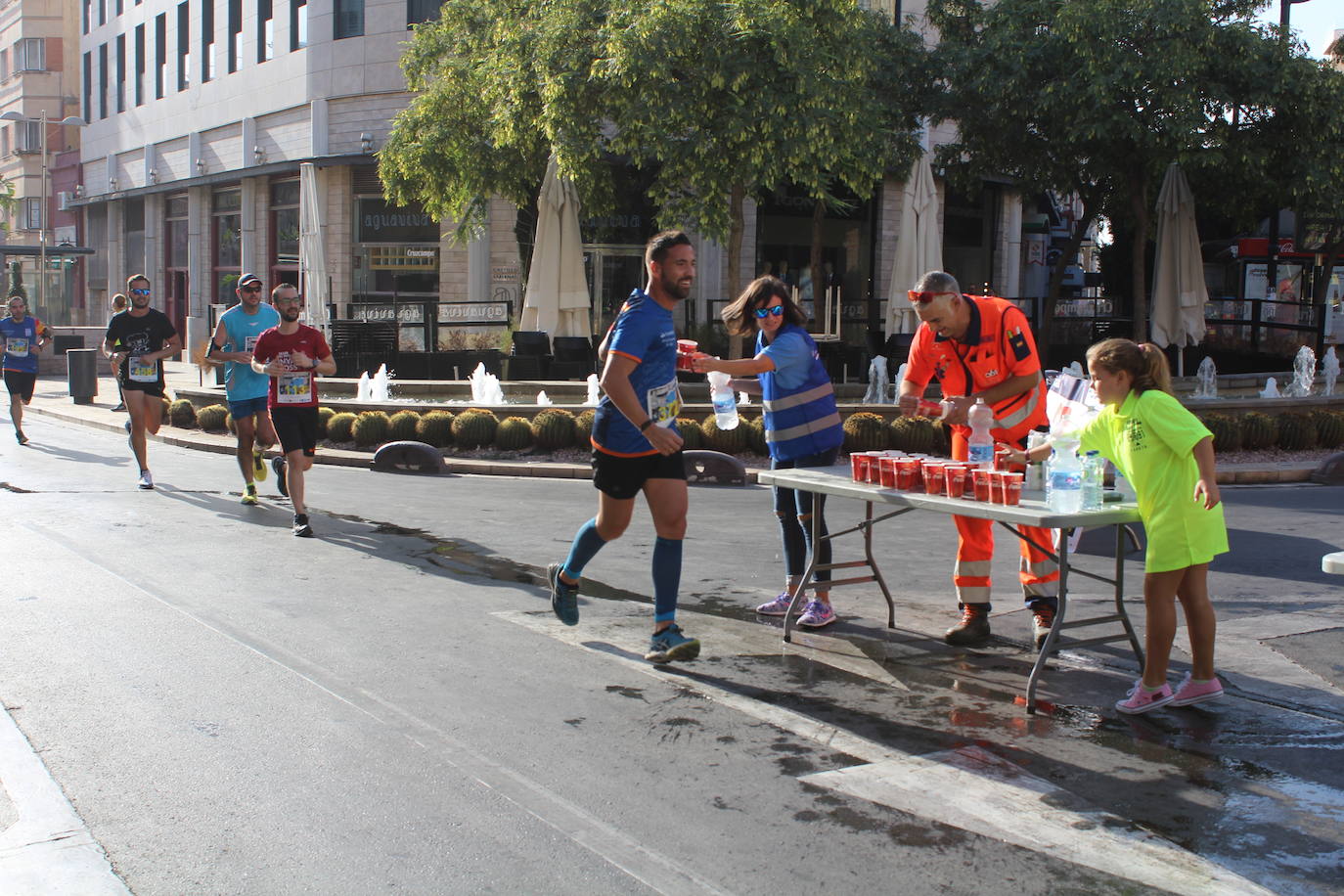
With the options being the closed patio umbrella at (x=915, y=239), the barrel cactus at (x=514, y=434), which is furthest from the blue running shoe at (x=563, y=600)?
the closed patio umbrella at (x=915, y=239)

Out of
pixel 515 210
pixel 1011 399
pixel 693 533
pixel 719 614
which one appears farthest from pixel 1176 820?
pixel 515 210

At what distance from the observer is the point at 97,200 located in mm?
44875

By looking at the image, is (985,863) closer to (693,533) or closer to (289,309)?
(693,533)

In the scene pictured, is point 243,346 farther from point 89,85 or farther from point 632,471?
point 89,85

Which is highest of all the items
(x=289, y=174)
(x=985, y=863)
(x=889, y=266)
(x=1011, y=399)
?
(x=289, y=174)

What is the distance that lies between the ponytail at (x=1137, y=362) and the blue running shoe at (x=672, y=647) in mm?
2208

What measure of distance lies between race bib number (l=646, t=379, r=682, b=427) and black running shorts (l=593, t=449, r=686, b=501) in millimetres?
172

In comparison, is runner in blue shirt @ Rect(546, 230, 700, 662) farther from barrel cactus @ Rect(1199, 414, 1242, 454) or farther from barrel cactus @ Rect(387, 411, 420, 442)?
barrel cactus @ Rect(1199, 414, 1242, 454)

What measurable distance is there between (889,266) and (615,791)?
2828 centimetres

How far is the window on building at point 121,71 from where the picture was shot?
43.7 metres

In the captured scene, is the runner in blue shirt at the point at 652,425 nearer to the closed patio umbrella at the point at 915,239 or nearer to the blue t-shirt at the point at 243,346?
the blue t-shirt at the point at 243,346

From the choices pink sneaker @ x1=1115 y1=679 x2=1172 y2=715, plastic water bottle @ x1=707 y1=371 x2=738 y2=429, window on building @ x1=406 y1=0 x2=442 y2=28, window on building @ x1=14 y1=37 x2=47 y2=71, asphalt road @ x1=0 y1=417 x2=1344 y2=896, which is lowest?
asphalt road @ x1=0 y1=417 x2=1344 y2=896

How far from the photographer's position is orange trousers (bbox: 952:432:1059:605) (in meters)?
6.57

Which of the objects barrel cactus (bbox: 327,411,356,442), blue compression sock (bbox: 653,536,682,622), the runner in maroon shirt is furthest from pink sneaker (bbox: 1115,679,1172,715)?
barrel cactus (bbox: 327,411,356,442)
